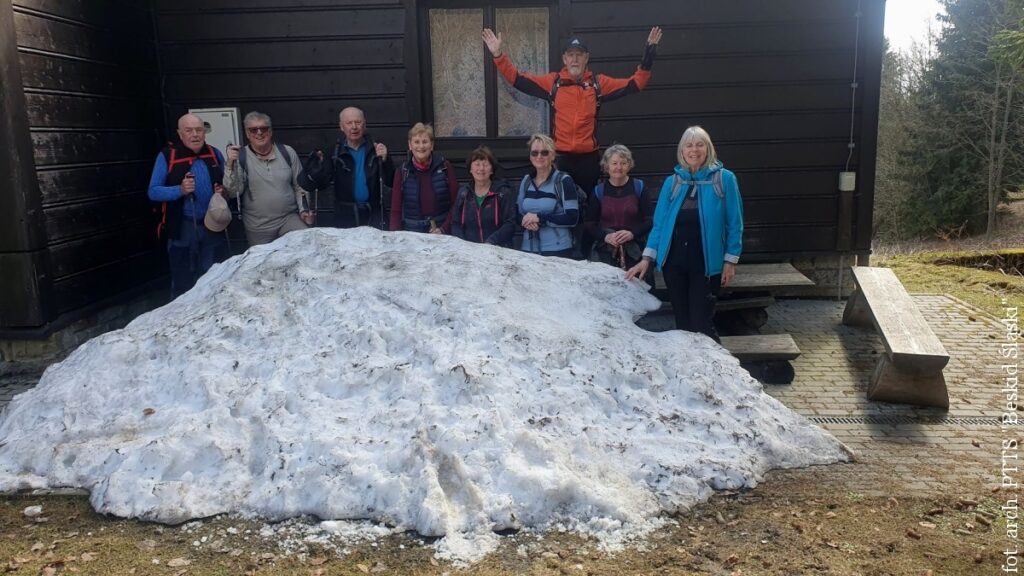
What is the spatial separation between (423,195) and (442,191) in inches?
6.5

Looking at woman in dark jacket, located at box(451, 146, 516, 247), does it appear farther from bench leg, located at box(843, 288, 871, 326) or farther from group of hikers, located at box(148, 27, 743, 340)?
bench leg, located at box(843, 288, 871, 326)

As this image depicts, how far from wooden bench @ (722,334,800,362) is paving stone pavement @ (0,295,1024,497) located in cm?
23

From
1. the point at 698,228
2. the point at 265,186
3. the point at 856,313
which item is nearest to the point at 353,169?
the point at 265,186

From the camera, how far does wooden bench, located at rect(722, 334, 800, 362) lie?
18.6 ft

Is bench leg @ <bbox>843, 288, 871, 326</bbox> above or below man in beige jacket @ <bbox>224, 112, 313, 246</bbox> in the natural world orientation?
below

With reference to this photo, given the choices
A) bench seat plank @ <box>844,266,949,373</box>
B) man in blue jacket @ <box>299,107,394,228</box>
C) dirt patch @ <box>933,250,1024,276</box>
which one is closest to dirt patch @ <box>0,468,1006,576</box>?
bench seat plank @ <box>844,266,949,373</box>

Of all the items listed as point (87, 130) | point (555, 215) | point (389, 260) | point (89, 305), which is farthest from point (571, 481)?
point (87, 130)

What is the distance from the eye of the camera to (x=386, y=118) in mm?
7852

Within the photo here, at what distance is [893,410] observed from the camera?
5207 millimetres

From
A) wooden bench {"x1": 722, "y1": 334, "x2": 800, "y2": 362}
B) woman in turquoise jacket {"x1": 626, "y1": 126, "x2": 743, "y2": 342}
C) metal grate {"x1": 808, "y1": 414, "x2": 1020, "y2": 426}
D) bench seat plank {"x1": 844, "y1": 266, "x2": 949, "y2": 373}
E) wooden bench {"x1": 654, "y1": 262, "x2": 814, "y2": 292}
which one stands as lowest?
metal grate {"x1": 808, "y1": 414, "x2": 1020, "y2": 426}

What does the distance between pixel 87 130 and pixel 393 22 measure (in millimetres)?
A: 3035

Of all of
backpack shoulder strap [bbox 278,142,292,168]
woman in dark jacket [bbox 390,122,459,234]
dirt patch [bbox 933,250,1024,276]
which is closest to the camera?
woman in dark jacket [bbox 390,122,459,234]

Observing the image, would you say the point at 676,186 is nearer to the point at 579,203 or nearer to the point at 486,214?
the point at 579,203

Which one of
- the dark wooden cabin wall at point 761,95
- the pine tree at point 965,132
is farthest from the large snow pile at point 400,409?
the pine tree at point 965,132
